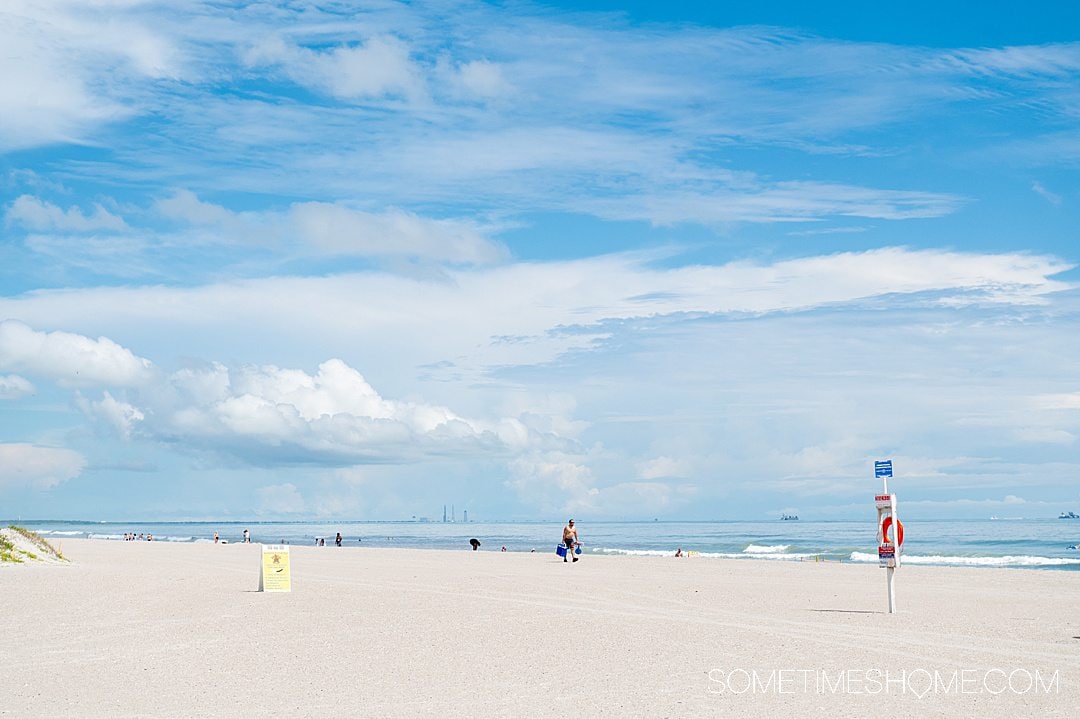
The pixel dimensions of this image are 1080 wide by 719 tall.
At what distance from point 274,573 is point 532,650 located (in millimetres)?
10129

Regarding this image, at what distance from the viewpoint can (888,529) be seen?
1697 cm

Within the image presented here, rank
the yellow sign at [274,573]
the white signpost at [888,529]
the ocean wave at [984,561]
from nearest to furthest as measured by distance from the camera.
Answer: the white signpost at [888,529], the yellow sign at [274,573], the ocean wave at [984,561]

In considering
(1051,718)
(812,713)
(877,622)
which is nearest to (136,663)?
(812,713)

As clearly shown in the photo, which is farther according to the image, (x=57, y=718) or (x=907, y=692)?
(x=907, y=692)

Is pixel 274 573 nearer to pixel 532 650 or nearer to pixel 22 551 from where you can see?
pixel 532 650

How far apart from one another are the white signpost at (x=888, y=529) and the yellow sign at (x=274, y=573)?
11.5 meters

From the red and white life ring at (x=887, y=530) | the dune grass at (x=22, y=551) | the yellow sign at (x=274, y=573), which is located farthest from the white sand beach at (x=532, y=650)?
the dune grass at (x=22, y=551)

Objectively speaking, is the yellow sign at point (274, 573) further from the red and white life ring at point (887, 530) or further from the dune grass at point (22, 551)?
the red and white life ring at point (887, 530)

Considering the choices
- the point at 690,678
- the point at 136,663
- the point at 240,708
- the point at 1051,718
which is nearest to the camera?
the point at 1051,718

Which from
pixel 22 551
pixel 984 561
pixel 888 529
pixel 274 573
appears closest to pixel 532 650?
Answer: pixel 888 529

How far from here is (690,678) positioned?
33.9 ft

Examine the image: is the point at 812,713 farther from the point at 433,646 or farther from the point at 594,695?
the point at 433,646

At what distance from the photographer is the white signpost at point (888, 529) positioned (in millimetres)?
16594

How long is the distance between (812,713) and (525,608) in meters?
9.47
